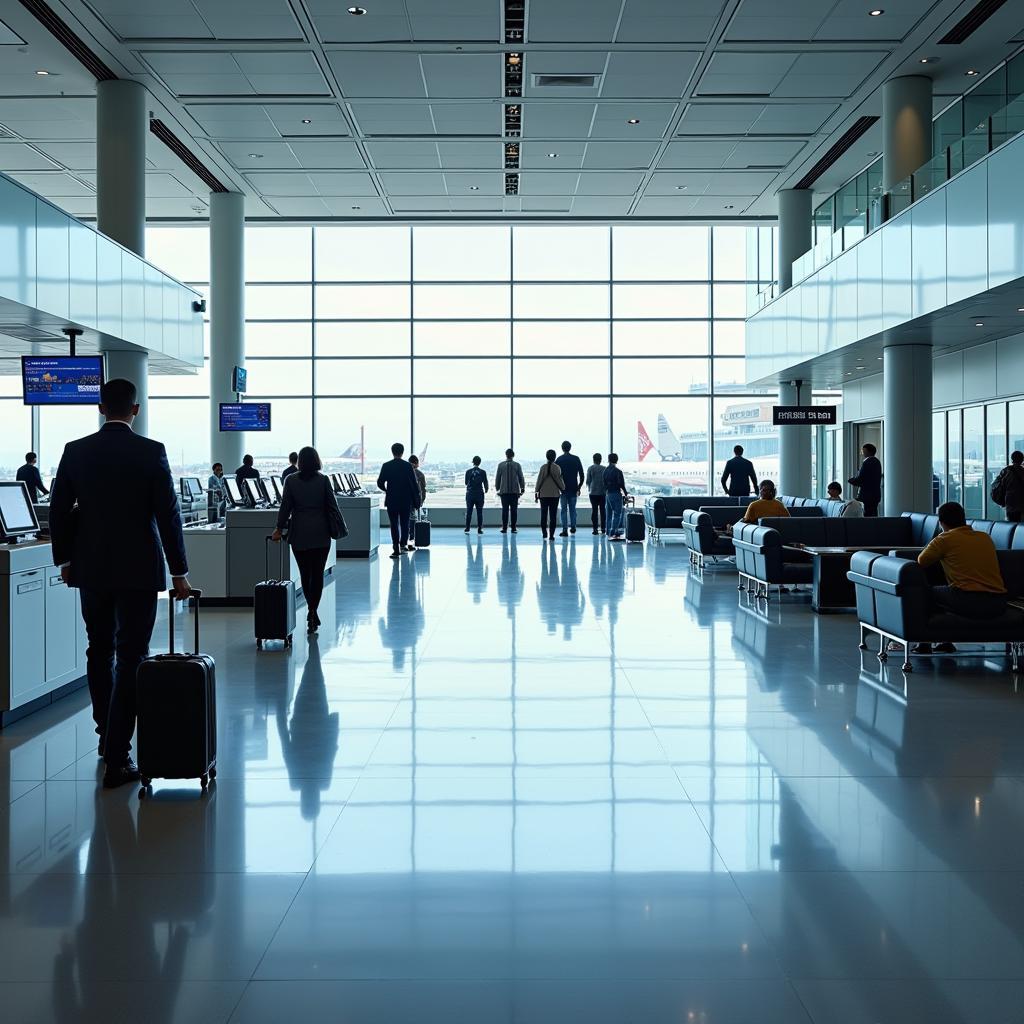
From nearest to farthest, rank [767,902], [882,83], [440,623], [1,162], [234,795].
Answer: [767,902], [234,795], [440,623], [882,83], [1,162]

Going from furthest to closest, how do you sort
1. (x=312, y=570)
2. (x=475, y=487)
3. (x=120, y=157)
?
(x=475, y=487) < (x=120, y=157) < (x=312, y=570)

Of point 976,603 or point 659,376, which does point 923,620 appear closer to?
point 976,603

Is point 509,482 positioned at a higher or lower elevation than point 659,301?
lower

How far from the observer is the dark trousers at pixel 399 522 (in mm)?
19859

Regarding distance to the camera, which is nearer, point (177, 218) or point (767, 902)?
point (767, 902)

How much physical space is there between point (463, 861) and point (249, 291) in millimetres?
24951

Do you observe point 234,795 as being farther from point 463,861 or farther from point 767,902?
point 767,902

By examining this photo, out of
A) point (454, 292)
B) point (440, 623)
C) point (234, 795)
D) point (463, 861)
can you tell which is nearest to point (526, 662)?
point (440, 623)

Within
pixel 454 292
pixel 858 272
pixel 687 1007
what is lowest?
pixel 687 1007

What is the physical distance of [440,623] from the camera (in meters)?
11.1

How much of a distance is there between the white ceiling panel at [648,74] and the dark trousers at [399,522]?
25.5 feet

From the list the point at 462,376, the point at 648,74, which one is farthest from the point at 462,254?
the point at 648,74

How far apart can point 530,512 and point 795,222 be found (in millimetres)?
10146

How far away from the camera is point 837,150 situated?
2061cm
